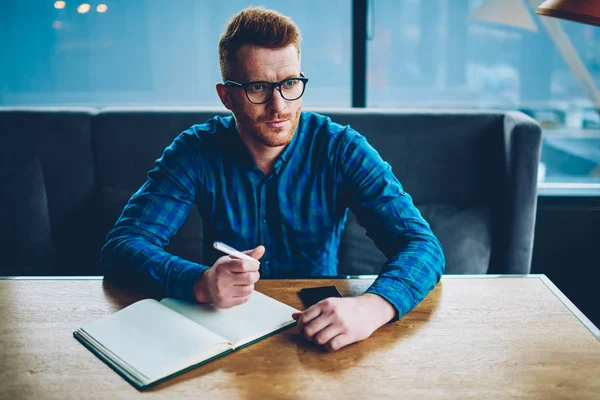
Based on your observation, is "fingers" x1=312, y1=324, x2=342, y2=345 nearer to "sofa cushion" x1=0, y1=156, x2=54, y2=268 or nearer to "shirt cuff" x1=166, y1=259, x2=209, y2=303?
"shirt cuff" x1=166, y1=259, x2=209, y2=303

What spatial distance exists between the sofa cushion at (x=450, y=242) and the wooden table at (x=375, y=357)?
95cm

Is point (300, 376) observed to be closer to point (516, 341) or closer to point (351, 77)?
point (516, 341)

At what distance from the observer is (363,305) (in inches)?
41.8

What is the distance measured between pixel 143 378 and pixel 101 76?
221 centimetres

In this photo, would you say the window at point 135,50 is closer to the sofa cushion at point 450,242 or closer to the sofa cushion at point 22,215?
the sofa cushion at point 22,215

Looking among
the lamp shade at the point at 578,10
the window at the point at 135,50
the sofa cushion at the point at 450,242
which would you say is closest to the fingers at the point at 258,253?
the lamp shade at the point at 578,10

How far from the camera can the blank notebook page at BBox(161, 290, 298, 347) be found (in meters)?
1.01

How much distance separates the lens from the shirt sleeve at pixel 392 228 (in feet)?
3.77

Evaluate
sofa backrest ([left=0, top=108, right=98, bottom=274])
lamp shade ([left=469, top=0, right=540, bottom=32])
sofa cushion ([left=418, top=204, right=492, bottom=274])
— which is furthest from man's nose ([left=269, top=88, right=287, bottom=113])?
lamp shade ([left=469, top=0, right=540, bottom=32])

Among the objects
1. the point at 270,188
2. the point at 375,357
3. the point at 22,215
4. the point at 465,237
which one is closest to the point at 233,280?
the point at 375,357

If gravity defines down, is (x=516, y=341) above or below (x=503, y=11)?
below

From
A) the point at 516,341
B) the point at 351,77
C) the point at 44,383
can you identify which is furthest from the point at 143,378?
the point at 351,77

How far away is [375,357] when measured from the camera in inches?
37.6

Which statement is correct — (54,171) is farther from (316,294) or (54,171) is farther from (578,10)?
(578,10)
